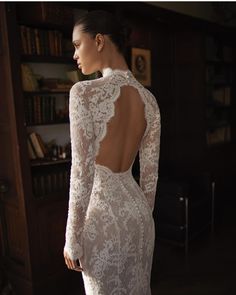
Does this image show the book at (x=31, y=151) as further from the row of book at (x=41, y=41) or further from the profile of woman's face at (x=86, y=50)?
the profile of woman's face at (x=86, y=50)

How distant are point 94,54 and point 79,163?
41 cm

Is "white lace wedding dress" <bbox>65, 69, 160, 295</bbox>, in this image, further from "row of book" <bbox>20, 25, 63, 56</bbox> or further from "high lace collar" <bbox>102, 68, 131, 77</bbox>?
"row of book" <bbox>20, 25, 63, 56</bbox>

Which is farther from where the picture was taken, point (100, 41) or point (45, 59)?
point (45, 59)

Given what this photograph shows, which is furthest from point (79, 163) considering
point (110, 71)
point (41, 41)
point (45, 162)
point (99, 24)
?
point (41, 41)

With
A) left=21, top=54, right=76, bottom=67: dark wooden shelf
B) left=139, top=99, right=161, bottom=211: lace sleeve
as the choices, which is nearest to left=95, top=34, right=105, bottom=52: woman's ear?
left=139, top=99, right=161, bottom=211: lace sleeve

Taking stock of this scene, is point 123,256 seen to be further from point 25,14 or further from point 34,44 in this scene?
point 25,14

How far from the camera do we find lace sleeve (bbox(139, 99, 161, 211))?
1349mm

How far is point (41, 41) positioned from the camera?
7.14ft

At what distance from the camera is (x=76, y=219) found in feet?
3.68

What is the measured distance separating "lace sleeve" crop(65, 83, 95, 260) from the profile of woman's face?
15cm

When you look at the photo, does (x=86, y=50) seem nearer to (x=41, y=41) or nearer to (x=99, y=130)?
(x=99, y=130)

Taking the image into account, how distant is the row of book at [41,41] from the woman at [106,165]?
104 cm

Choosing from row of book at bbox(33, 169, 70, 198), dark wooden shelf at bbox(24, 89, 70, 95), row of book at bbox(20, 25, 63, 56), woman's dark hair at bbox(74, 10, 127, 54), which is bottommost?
row of book at bbox(33, 169, 70, 198)

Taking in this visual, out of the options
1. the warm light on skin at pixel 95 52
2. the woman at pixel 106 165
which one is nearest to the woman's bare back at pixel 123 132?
the woman at pixel 106 165
